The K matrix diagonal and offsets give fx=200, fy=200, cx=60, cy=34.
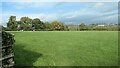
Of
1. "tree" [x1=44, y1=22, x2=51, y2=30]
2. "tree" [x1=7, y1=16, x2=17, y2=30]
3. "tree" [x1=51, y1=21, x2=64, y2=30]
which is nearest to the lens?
"tree" [x1=7, y1=16, x2=17, y2=30]

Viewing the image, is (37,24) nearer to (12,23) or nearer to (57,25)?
(57,25)

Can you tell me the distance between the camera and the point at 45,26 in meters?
91.4

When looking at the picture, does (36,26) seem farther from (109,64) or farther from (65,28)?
(109,64)

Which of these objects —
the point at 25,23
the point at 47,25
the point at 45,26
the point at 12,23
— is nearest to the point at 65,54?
the point at 12,23

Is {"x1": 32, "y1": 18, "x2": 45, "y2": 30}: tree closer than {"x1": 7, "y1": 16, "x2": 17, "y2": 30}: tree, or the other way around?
{"x1": 7, "y1": 16, "x2": 17, "y2": 30}: tree

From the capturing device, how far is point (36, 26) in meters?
88.0

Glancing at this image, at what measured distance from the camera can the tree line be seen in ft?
263

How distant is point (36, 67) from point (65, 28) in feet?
276

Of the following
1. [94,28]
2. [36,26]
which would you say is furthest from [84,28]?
[36,26]

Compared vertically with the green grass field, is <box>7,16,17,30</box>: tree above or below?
above

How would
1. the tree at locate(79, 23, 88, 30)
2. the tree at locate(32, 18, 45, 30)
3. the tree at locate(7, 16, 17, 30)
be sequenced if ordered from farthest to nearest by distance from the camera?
the tree at locate(79, 23, 88, 30), the tree at locate(32, 18, 45, 30), the tree at locate(7, 16, 17, 30)

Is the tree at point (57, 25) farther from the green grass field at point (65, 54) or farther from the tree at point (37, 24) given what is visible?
the green grass field at point (65, 54)

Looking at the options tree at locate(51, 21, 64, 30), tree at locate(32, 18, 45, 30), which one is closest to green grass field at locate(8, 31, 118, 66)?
tree at locate(32, 18, 45, 30)

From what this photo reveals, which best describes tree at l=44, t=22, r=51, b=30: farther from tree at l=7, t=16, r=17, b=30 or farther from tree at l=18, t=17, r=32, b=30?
tree at l=7, t=16, r=17, b=30
